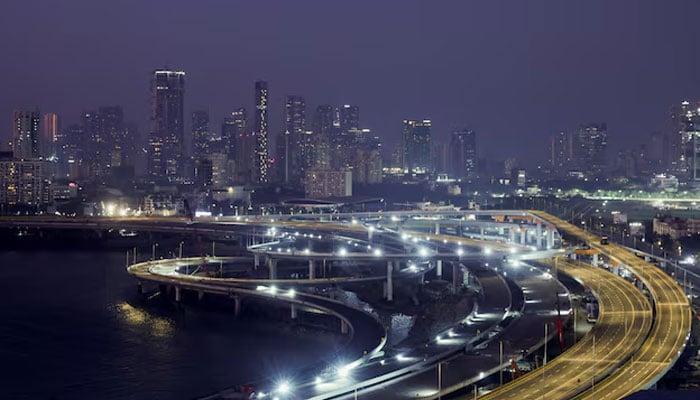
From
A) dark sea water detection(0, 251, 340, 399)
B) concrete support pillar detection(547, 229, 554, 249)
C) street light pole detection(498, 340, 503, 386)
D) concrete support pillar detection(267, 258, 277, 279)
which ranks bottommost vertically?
dark sea water detection(0, 251, 340, 399)

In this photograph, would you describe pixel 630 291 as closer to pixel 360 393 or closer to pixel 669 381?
pixel 669 381

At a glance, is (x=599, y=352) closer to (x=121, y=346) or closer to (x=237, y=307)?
(x=121, y=346)

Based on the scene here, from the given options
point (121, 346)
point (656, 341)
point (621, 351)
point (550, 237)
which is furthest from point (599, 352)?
point (550, 237)

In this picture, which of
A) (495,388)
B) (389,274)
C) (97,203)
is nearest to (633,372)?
(495,388)

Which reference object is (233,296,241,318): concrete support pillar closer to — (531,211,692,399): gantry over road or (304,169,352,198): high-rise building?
(531,211,692,399): gantry over road

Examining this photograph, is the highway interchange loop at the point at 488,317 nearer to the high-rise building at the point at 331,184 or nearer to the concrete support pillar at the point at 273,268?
the concrete support pillar at the point at 273,268

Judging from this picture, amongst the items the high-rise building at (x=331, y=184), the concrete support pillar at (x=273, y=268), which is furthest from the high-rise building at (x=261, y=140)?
the concrete support pillar at (x=273, y=268)

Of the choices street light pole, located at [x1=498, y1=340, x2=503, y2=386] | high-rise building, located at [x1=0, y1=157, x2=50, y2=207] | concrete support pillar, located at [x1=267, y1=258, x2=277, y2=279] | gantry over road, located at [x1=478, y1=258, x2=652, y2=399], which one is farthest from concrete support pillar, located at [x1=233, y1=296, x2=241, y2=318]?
high-rise building, located at [x1=0, y1=157, x2=50, y2=207]

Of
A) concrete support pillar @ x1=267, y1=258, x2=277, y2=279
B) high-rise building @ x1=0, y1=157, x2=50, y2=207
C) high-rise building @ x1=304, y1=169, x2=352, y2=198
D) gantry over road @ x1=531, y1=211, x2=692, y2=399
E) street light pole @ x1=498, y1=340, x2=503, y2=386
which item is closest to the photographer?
gantry over road @ x1=531, y1=211, x2=692, y2=399
